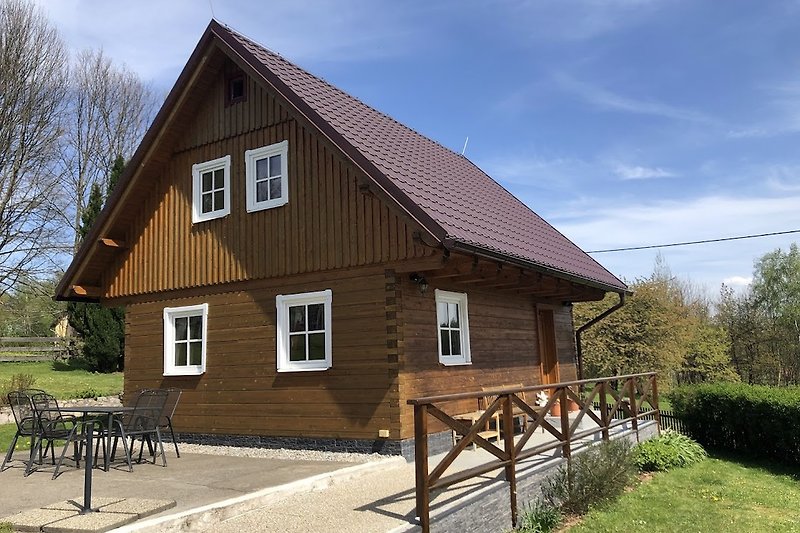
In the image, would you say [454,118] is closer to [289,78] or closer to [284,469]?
[289,78]

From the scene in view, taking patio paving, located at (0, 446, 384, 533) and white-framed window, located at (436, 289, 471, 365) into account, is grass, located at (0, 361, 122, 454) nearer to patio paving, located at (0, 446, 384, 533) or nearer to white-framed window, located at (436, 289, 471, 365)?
patio paving, located at (0, 446, 384, 533)

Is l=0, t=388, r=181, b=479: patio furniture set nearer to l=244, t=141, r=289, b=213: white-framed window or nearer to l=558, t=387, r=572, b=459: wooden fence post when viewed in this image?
l=244, t=141, r=289, b=213: white-framed window

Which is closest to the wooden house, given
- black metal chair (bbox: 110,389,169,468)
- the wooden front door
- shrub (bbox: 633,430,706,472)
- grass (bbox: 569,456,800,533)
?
the wooden front door

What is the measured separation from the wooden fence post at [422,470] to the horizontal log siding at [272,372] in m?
2.99

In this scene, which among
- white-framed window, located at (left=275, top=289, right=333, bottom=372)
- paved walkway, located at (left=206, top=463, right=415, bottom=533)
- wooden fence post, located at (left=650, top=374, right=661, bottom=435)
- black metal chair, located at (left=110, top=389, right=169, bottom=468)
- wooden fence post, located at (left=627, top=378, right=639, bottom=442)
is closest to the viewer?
paved walkway, located at (left=206, top=463, right=415, bottom=533)

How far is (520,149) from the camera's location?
49.0 feet

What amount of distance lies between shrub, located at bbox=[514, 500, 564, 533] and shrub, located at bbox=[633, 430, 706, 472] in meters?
3.08

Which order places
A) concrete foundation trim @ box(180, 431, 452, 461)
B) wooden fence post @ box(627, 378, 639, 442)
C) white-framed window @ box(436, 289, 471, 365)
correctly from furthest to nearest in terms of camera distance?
wooden fence post @ box(627, 378, 639, 442) → white-framed window @ box(436, 289, 471, 365) → concrete foundation trim @ box(180, 431, 452, 461)

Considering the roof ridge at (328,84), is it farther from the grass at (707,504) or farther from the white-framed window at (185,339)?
the grass at (707,504)

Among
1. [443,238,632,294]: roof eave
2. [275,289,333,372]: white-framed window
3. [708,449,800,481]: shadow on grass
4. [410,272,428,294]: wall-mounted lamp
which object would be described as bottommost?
[708,449,800,481]: shadow on grass

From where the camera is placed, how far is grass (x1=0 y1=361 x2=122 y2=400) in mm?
16719

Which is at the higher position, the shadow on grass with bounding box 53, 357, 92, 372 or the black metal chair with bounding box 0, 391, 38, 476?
the shadow on grass with bounding box 53, 357, 92, 372

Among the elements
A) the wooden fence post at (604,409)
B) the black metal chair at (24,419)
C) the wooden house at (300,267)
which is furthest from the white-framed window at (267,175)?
the wooden fence post at (604,409)

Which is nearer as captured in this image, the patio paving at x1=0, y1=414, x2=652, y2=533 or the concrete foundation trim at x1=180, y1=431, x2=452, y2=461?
the patio paving at x1=0, y1=414, x2=652, y2=533
